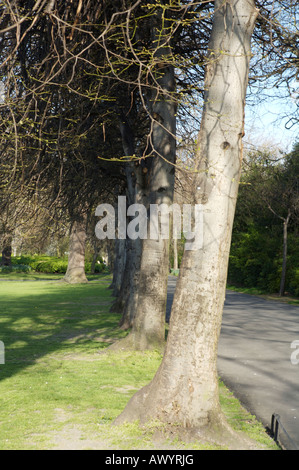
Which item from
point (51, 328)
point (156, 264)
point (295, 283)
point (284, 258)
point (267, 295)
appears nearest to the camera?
point (156, 264)

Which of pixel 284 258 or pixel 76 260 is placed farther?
pixel 76 260

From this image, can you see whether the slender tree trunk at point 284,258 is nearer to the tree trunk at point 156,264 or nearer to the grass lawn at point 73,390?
the grass lawn at point 73,390

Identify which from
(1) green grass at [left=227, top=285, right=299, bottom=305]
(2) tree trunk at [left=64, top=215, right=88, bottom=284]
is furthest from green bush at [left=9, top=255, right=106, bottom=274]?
(1) green grass at [left=227, top=285, right=299, bottom=305]

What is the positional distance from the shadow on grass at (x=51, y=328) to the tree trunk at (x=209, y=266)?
3.59 meters

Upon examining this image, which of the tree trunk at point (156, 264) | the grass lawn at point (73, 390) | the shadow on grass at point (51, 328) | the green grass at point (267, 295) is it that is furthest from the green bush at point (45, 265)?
the tree trunk at point (156, 264)

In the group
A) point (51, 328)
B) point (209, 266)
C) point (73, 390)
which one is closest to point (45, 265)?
point (51, 328)

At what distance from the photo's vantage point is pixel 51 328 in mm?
13453

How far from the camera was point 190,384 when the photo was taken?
4.98 m

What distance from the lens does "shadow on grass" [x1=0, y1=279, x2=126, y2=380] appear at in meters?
9.80

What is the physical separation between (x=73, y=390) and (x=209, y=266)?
2.91 meters

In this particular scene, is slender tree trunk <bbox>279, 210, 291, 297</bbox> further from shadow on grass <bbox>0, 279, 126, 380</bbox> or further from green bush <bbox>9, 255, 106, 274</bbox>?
green bush <bbox>9, 255, 106, 274</bbox>

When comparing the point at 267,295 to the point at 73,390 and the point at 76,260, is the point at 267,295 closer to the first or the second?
the point at 76,260
